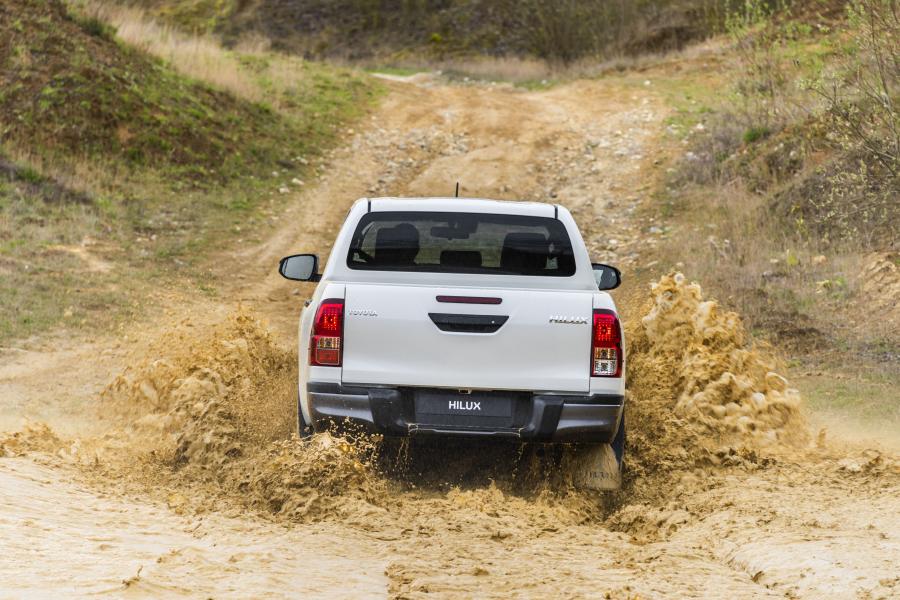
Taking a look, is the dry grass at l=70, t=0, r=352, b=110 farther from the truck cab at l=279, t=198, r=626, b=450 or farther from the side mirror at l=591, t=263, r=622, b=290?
the truck cab at l=279, t=198, r=626, b=450

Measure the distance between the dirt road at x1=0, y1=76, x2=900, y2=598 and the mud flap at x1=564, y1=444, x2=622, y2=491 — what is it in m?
0.09

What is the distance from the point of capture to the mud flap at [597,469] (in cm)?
636

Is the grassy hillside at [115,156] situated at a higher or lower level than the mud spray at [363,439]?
higher

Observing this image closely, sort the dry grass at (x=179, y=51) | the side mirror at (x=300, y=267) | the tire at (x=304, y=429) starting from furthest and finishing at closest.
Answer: the dry grass at (x=179, y=51) → the side mirror at (x=300, y=267) → the tire at (x=304, y=429)

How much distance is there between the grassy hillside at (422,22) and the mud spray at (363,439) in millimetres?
34404

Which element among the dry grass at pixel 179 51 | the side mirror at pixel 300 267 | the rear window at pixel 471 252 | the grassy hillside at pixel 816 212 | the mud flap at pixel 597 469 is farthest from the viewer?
the dry grass at pixel 179 51

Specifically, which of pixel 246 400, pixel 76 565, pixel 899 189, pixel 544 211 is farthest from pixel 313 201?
pixel 76 565

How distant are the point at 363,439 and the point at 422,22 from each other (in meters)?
50.0

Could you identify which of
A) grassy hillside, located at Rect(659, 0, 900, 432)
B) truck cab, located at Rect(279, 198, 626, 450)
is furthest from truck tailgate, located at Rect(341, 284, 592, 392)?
grassy hillside, located at Rect(659, 0, 900, 432)

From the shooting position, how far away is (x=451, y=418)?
19.4 feet

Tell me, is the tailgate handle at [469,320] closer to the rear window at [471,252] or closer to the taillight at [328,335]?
the taillight at [328,335]

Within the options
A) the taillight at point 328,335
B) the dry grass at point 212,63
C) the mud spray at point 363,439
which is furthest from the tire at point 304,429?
the dry grass at point 212,63

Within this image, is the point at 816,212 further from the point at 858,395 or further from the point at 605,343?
the point at 605,343

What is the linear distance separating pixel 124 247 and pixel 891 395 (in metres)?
10.3
